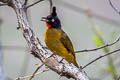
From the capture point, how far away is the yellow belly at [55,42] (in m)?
2.91

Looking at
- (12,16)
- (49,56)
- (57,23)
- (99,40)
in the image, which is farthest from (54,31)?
(12,16)

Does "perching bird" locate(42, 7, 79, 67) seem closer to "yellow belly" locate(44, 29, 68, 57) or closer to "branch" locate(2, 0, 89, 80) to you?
"yellow belly" locate(44, 29, 68, 57)

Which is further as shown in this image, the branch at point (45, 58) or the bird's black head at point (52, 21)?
the bird's black head at point (52, 21)

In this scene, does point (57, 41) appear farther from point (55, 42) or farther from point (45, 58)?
point (45, 58)

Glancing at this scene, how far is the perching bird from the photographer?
2896mm

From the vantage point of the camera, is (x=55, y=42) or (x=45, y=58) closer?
(x=45, y=58)

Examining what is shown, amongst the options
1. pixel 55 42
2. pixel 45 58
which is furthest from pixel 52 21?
pixel 45 58

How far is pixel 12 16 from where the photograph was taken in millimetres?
5469

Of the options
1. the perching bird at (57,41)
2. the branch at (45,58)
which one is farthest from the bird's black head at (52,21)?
the branch at (45,58)

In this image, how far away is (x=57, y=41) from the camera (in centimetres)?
310

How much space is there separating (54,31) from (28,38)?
3.71 ft

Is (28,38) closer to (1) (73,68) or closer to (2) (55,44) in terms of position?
(1) (73,68)

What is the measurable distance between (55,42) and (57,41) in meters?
0.04

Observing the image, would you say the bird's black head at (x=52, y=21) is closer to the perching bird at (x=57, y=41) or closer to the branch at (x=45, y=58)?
the perching bird at (x=57, y=41)
